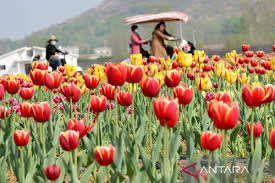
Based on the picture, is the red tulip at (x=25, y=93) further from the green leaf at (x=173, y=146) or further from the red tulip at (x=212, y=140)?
the red tulip at (x=212, y=140)

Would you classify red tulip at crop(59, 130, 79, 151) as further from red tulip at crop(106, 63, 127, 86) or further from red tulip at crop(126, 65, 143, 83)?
red tulip at crop(126, 65, 143, 83)

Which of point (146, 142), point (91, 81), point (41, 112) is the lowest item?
point (146, 142)

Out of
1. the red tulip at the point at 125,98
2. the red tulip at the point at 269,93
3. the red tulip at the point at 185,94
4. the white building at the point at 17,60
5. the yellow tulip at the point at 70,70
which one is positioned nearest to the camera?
the red tulip at the point at 269,93

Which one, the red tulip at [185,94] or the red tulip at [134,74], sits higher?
the red tulip at [134,74]

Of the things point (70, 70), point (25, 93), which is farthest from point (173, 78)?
point (70, 70)

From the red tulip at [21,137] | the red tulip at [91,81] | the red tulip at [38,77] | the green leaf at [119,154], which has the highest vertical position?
the red tulip at [38,77]

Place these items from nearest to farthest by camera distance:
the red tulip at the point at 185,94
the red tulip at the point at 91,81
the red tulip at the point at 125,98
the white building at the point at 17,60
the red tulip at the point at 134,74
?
the red tulip at the point at 185,94
the red tulip at the point at 134,74
the red tulip at the point at 125,98
the red tulip at the point at 91,81
the white building at the point at 17,60

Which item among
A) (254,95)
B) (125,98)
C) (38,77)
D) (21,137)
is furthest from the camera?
(38,77)

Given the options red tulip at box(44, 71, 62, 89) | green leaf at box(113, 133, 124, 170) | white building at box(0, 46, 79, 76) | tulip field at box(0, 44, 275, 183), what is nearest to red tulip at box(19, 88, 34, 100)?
tulip field at box(0, 44, 275, 183)

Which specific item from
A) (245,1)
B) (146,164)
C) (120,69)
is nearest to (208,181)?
(146,164)

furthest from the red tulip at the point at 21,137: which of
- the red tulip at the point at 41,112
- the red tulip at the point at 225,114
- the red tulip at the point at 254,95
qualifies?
the red tulip at the point at 254,95

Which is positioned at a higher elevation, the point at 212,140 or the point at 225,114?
the point at 225,114

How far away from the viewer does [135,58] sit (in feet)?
16.3

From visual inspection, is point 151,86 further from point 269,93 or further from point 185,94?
point 269,93
